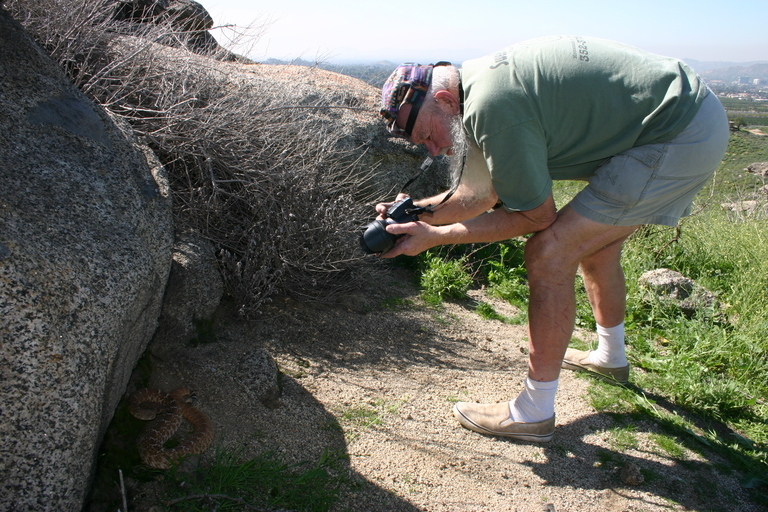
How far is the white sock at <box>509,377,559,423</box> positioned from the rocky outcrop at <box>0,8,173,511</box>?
1742 millimetres

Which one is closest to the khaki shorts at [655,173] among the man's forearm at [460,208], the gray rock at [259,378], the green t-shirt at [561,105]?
the green t-shirt at [561,105]

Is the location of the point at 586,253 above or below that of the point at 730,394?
above

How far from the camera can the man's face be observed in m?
2.38

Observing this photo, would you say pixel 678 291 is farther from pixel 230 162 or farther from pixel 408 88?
pixel 230 162

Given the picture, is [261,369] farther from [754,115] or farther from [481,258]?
[754,115]

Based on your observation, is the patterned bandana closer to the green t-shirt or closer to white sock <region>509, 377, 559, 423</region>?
the green t-shirt

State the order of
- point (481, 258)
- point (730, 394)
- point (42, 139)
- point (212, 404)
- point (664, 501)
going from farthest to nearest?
point (481, 258) < point (730, 394) < point (212, 404) < point (664, 501) < point (42, 139)

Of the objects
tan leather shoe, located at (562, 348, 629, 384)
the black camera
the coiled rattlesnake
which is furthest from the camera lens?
tan leather shoe, located at (562, 348, 629, 384)

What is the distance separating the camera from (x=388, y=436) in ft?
8.07

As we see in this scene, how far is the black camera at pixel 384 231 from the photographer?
247 cm

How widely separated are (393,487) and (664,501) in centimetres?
118

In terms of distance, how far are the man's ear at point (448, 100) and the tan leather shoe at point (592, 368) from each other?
165cm

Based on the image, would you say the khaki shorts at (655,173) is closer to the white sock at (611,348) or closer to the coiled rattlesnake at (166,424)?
the white sock at (611,348)

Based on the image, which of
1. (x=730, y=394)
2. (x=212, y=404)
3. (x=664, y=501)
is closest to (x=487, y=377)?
(x=664, y=501)
